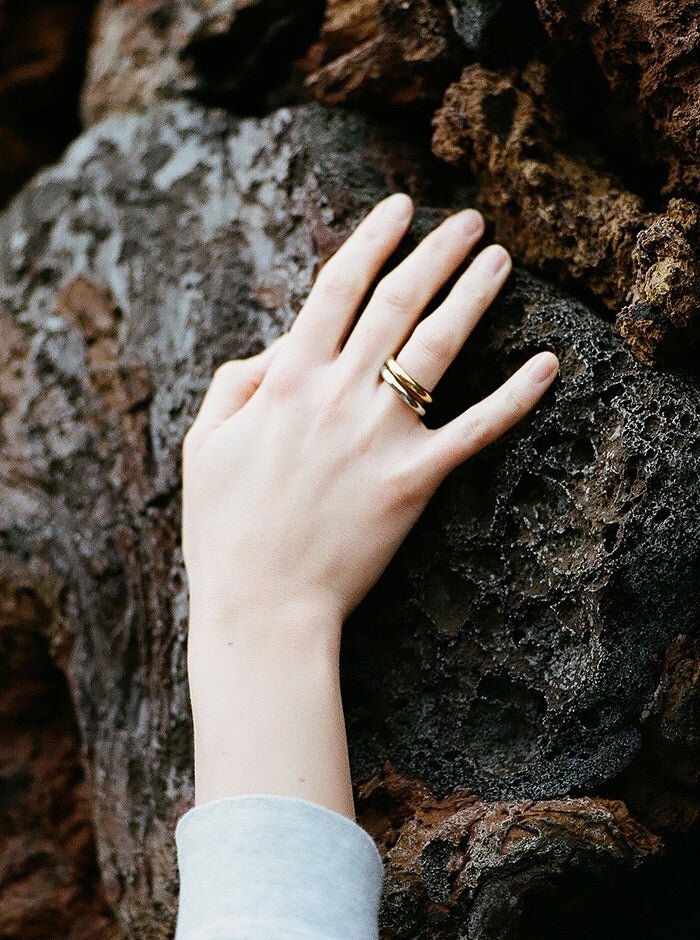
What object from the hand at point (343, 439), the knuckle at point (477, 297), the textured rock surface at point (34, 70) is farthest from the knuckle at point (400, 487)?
the textured rock surface at point (34, 70)

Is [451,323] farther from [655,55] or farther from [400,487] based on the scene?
[655,55]

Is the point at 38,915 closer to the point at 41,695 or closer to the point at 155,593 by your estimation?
the point at 41,695

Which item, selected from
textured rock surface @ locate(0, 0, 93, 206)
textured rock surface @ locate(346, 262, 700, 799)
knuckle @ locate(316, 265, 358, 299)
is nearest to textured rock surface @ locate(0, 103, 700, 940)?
textured rock surface @ locate(346, 262, 700, 799)

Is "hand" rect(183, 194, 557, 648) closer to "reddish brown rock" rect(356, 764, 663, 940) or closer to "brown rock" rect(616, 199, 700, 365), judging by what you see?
"brown rock" rect(616, 199, 700, 365)

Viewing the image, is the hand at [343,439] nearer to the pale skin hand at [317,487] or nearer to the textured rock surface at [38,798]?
the pale skin hand at [317,487]

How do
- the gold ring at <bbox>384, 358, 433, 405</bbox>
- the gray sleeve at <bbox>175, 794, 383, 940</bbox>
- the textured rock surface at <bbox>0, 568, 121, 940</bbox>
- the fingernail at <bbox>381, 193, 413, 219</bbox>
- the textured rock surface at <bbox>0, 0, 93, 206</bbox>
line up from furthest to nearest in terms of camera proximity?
1. the textured rock surface at <bbox>0, 0, 93, 206</bbox>
2. the textured rock surface at <bbox>0, 568, 121, 940</bbox>
3. the fingernail at <bbox>381, 193, 413, 219</bbox>
4. the gold ring at <bbox>384, 358, 433, 405</bbox>
5. the gray sleeve at <bbox>175, 794, 383, 940</bbox>

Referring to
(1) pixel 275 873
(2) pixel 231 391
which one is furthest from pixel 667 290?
(1) pixel 275 873

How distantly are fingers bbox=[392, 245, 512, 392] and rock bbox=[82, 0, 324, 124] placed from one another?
0.59 m

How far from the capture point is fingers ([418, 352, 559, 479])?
3.04 ft

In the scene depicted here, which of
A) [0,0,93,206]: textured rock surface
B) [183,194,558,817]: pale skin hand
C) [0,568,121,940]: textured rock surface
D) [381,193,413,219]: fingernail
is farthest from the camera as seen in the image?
[0,0,93,206]: textured rock surface

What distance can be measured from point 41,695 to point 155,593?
1.30 ft

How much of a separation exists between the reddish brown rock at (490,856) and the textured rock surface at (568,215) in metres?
0.48

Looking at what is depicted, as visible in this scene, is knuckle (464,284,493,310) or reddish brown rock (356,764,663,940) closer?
reddish brown rock (356,764,663,940)

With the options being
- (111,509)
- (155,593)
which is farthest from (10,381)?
(155,593)
